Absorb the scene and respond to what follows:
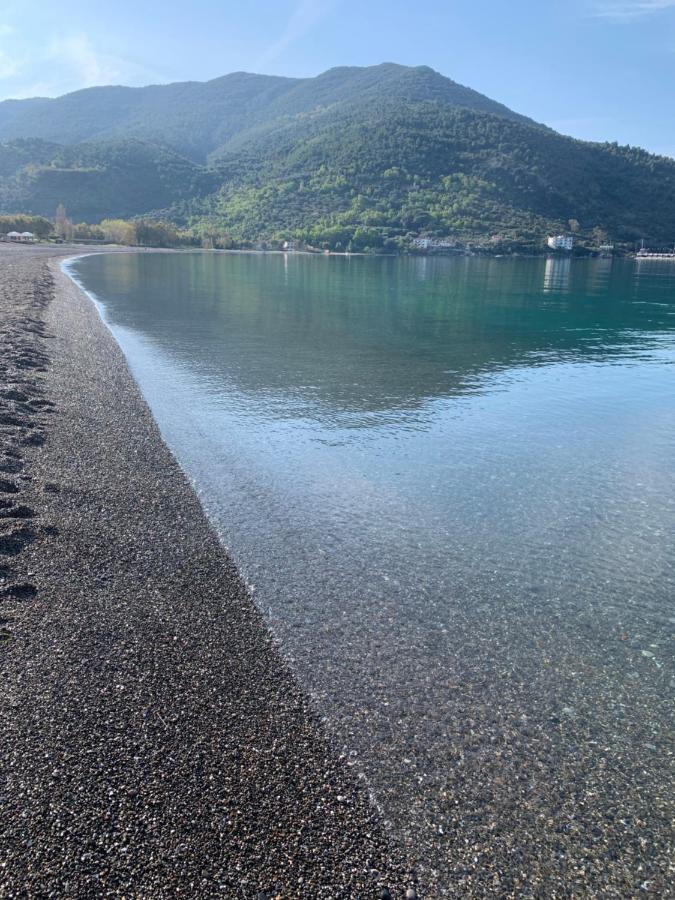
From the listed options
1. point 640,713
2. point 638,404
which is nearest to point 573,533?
point 640,713

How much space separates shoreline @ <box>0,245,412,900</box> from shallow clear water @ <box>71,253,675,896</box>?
0.46m

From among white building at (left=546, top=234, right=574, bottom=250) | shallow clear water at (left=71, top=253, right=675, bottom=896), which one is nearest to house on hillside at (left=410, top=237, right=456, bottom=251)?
white building at (left=546, top=234, right=574, bottom=250)

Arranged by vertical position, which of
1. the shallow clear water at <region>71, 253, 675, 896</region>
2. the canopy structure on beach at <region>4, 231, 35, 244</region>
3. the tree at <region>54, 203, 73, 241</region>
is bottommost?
the shallow clear water at <region>71, 253, 675, 896</region>

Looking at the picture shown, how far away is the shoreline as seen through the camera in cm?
407

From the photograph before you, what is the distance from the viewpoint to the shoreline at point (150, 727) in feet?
13.3

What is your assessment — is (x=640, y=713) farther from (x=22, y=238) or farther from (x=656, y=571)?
(x=22, y=238)

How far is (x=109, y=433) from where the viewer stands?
1290 cm

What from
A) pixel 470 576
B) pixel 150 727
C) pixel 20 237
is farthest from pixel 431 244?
pixel 150 727

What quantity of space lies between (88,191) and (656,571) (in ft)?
703

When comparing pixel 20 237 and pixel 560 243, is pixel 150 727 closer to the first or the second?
pixel 20 237

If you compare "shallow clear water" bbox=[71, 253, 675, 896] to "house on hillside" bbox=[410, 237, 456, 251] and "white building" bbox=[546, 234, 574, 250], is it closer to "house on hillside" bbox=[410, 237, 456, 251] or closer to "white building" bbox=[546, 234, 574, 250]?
"house on hillside" bbox=[410, 237, 456, 251]

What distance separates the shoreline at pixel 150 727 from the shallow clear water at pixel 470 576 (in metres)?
0.46

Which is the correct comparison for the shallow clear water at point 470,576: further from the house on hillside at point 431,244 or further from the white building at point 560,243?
the white building at point 560,243

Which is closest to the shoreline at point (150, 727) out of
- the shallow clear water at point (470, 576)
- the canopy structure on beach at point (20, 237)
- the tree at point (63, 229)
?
the shallow clear water at point (470, 576)
